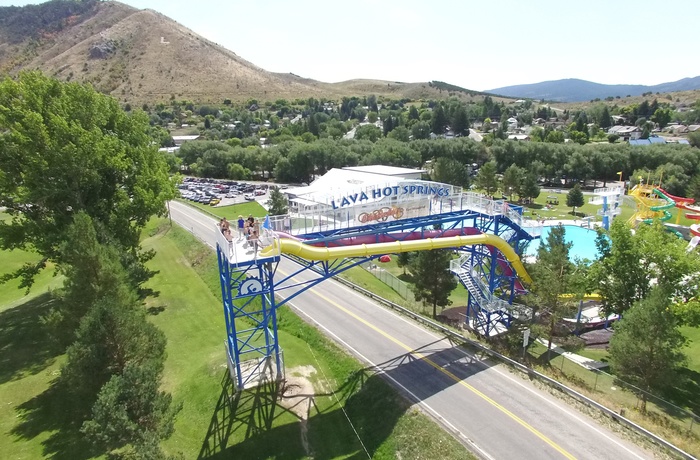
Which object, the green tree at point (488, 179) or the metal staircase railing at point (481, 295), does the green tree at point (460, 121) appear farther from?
the metal staircase railing at point (481, 295)

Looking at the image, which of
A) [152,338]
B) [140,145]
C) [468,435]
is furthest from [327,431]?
[140,145]

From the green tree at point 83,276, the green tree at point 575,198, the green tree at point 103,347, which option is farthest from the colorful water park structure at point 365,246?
the green tree at point 575,198

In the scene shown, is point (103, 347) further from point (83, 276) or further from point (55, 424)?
point (55, 424)

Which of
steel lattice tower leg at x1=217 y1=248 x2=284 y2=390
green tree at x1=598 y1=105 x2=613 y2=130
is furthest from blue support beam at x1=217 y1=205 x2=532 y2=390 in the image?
green tree at x1=598 y1=105 x2=613 y2=130

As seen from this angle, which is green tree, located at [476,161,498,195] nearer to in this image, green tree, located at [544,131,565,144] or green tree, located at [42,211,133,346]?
green tree, located at [544,131,565,144]

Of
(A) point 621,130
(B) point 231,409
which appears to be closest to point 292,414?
(B) point 231,409

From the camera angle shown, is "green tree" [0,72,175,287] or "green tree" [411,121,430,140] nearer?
"green tree" [0,72,175,287]
